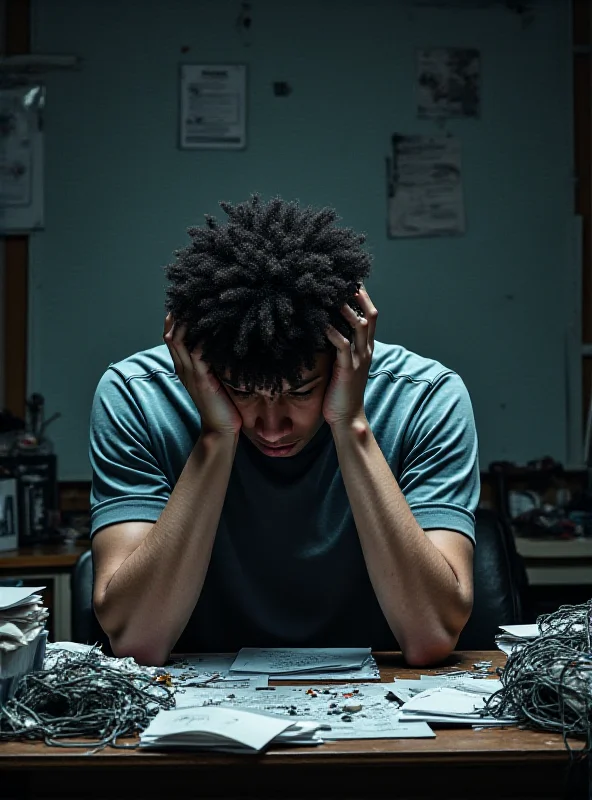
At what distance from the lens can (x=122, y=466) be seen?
1544mm

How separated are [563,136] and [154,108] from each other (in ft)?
4.58

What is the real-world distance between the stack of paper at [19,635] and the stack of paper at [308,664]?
0.27m

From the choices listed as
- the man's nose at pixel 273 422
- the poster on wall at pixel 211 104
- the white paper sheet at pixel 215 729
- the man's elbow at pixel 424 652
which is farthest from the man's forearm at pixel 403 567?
the poster on wall at pixel 211 104

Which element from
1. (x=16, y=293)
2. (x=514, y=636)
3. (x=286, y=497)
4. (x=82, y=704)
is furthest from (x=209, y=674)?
(x=16, y=293)

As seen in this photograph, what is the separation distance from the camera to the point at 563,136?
11.2ft

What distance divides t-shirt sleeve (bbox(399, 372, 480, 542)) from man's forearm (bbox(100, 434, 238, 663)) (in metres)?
0.31

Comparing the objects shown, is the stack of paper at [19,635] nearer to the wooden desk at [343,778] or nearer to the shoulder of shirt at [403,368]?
the wooden desk at [343,778]

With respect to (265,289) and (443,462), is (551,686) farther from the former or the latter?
(265,289)

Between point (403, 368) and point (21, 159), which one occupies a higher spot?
point (21, 159)

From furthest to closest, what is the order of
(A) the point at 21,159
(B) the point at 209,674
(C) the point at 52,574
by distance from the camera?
(A) the point at 21,159, (C) the point at 52,574, (B) the point at 209,674

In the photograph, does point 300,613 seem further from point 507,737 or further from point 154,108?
point 154,108

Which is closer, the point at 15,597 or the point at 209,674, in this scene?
the point at 15,597

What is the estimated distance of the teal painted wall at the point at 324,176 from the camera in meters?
3.36

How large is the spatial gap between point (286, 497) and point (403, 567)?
245 mm
